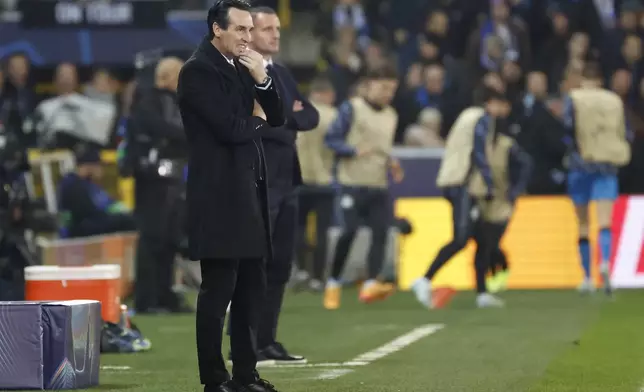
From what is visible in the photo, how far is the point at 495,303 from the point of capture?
641 inches

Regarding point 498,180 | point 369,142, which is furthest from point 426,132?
point 498,180

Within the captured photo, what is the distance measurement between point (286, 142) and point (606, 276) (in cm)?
756

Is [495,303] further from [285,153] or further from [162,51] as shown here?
[285,153]

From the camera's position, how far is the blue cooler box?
9023 mm

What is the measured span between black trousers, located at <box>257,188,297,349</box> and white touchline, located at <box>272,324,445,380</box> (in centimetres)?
36

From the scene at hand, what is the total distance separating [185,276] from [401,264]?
8.79 ft

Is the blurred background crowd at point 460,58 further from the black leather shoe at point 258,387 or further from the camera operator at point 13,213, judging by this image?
the black leather shoe at point 258,387

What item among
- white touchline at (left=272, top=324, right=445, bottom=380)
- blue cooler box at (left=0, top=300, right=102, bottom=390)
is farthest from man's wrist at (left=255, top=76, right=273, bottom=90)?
white touchline at (left=272, top=324, right=445, bottom=380)

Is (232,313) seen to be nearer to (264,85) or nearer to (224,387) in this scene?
(224,387)

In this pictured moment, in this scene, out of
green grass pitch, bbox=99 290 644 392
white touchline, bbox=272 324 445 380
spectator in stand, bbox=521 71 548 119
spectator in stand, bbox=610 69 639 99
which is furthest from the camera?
spectator in stand, bbox=610 69 639 99

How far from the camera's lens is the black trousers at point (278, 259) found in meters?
10.9

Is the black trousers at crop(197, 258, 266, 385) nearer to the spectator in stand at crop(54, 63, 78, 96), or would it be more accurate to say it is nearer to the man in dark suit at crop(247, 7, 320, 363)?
the man in dark suit at crop(247, 7, 320, 363)

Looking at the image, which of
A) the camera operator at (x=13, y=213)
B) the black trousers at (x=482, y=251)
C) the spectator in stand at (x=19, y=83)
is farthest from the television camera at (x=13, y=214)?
the spectator in stand at (x=19, y=83)

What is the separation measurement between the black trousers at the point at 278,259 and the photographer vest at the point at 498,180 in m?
5.85
